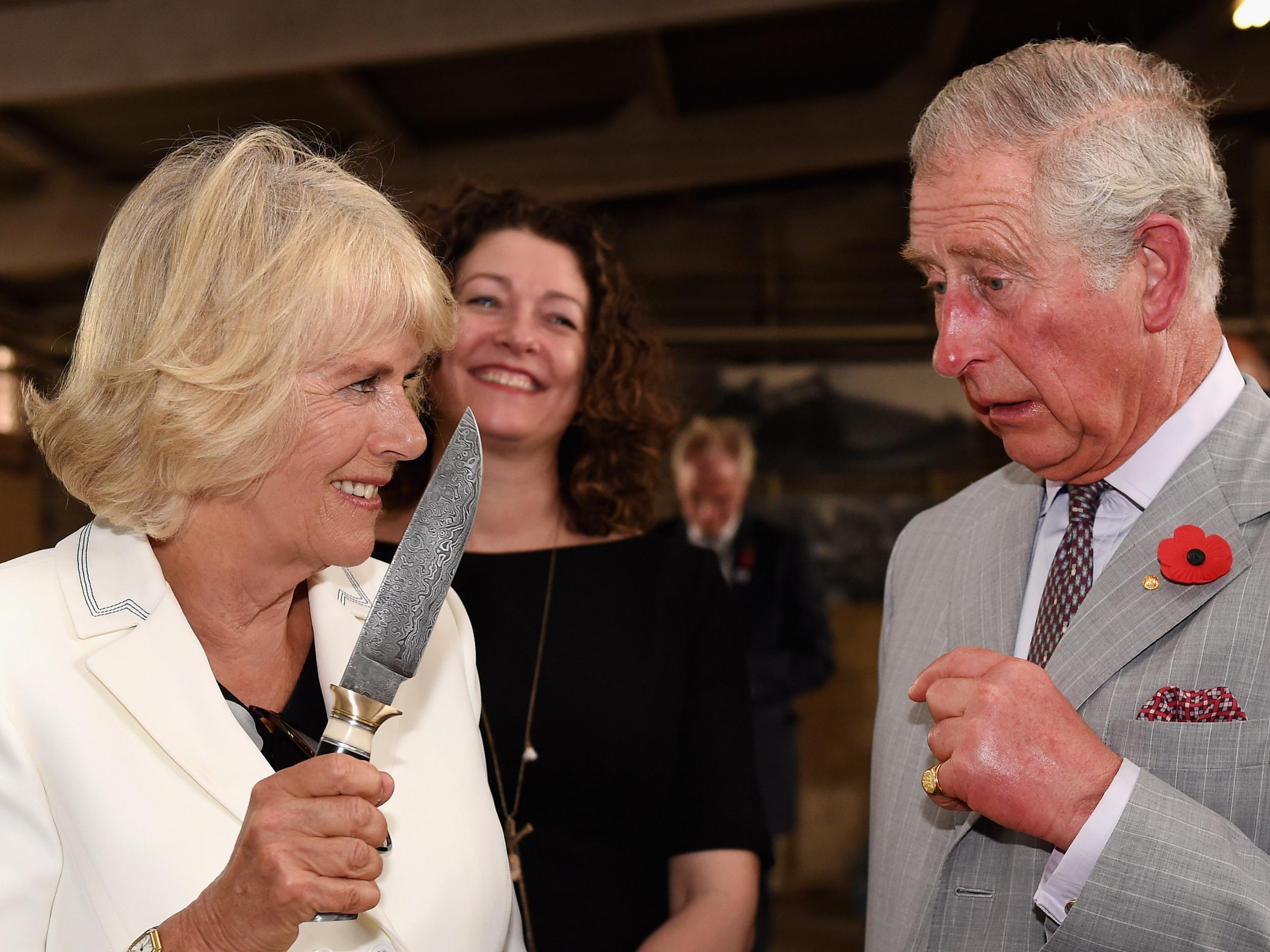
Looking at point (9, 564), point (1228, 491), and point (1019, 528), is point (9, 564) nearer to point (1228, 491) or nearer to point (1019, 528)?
point (1019, 528)

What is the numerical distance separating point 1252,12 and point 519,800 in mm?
3620

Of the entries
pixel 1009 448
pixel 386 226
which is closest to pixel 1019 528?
pixel 1009 448

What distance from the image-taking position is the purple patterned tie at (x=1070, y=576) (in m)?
1.58

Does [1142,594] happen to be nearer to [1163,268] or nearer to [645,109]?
[1163,268]

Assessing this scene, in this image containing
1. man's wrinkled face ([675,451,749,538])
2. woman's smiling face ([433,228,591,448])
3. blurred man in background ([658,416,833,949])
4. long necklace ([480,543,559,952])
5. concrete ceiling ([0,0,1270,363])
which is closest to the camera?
long necklace ([480,543,559,952])

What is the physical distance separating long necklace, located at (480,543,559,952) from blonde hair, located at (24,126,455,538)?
0.73 m

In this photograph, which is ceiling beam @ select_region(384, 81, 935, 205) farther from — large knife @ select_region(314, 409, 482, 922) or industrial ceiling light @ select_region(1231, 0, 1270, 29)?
large knife @ select_region(314, 409, 482, 922)

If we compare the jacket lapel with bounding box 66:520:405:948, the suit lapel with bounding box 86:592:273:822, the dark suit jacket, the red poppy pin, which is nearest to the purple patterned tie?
the red poppy pin

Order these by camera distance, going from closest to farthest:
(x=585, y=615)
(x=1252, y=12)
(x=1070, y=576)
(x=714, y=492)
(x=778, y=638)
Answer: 1. (x=1070, y=576)
2. (x=585, y=615)
3. (x=1252, y=12)
4. (x=778, y=638)
5. (x=714, y=492)

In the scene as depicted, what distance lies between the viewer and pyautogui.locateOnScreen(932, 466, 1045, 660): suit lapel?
66.8 inches

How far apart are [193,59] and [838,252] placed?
4990 mm

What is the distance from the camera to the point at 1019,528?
1.78 meters

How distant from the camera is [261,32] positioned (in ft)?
17.6

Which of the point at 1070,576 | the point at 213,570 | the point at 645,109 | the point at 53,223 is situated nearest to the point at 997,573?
the point at 1070,576
